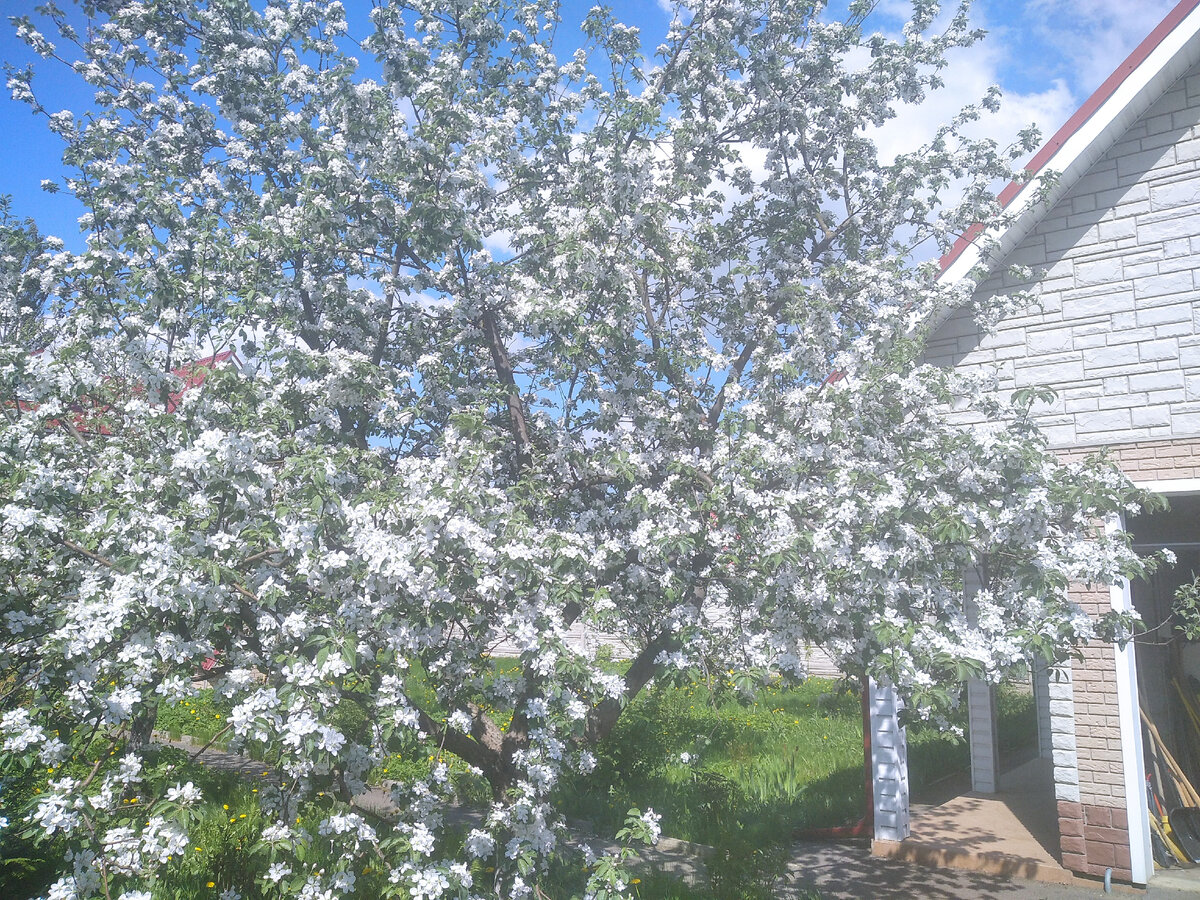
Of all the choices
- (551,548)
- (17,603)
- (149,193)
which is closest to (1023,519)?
(551,548)

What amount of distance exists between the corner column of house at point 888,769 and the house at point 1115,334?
19cm

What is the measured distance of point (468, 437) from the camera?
226 inches

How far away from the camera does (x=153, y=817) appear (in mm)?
3918

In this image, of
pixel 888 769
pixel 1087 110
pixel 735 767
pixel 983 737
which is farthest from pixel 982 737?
pixel 1087 110

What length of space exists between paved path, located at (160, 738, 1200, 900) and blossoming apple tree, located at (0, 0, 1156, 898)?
2.09 metres

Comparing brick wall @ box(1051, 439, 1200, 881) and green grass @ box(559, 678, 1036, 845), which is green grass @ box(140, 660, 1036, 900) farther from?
brick wall @ box(1051, 439, 1200, 881)

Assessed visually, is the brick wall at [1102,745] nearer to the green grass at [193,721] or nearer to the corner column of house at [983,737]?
the corner column of house at [983,737]

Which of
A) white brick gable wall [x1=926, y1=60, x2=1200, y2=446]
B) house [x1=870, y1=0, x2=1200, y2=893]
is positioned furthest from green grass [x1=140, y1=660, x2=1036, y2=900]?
white brick gable wall [x1=926, y1=60, x2=1200, y2=446]

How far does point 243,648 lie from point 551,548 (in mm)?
1737

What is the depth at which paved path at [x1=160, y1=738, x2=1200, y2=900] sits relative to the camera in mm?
6727

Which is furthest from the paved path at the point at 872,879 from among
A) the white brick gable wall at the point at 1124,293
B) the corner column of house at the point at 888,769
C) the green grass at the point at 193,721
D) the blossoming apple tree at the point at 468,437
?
the green grass at the point at 193,721

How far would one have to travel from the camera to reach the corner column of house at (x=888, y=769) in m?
8.13

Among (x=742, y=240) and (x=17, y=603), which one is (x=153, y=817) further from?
(x=742, y=240)

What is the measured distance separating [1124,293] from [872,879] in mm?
5470
